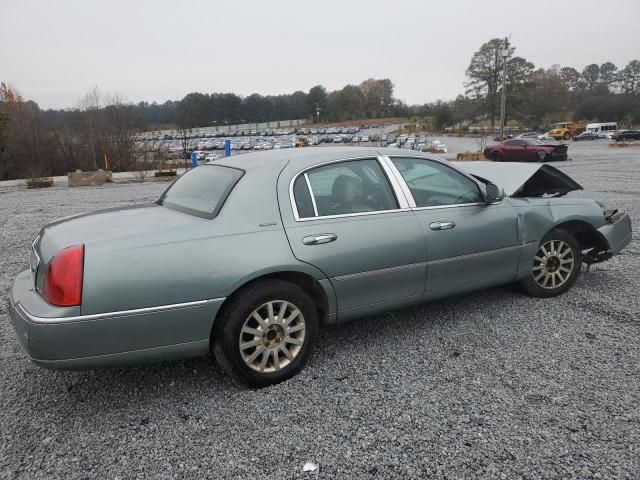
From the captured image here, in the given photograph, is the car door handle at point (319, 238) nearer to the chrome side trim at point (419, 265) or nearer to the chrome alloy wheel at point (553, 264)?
the chrome side trim at point (419, 265)

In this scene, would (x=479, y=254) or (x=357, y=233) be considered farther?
(x=479, y=254)

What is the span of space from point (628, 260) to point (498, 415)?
4.26 m

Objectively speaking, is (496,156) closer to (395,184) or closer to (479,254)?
(479,254)

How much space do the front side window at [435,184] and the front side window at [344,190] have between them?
24 cm

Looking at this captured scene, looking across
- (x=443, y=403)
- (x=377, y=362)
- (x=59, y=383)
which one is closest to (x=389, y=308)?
(x=377, y=362)

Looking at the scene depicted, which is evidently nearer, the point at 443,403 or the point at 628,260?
the point at 443,403

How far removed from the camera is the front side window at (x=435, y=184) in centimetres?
367

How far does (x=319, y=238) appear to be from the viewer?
307cm

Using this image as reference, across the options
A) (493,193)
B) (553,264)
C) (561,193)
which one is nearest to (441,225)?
(493,193)

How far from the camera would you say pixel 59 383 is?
316 cm

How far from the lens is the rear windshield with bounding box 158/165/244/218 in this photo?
3.08 metres

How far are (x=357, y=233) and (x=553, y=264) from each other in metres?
2.33

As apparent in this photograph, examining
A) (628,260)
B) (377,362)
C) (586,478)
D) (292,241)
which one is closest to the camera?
(586,478)

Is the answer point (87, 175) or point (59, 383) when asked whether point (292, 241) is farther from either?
point (87, 175)
